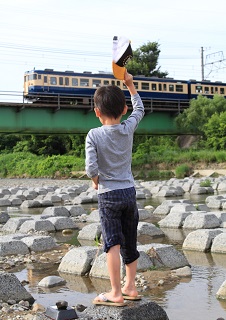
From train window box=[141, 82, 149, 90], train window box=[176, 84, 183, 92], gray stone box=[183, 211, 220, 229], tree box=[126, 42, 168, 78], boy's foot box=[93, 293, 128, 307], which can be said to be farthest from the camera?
tree box=[126, 42, 168, 78]

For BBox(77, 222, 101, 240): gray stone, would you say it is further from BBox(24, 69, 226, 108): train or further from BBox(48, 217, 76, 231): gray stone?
BBox(24, 69, 226, 108): train

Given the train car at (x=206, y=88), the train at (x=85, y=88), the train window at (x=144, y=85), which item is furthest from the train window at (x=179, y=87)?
the train window at (x=144, y=85)

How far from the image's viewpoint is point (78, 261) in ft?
30.6

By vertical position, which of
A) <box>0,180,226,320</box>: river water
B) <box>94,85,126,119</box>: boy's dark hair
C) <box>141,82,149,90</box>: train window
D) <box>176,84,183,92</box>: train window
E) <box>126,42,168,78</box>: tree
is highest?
<box>126,42,168,78</box>: tree

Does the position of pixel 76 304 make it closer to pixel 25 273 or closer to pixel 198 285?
pixel 198 285

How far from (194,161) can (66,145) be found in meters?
25.3

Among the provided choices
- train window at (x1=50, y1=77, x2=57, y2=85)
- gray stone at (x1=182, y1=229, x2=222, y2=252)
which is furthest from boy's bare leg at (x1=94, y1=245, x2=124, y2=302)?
train window at (x1=50, y1=77, x2=57, y2=85)

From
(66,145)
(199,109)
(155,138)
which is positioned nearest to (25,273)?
(199,109)

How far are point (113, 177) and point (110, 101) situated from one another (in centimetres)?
67

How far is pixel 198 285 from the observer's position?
8172 mm

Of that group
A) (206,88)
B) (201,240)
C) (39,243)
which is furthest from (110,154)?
(206,88)

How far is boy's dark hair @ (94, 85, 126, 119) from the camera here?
565 cm

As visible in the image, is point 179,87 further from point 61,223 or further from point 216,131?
point 61,223

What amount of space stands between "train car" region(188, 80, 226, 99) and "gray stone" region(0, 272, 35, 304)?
47570mm
